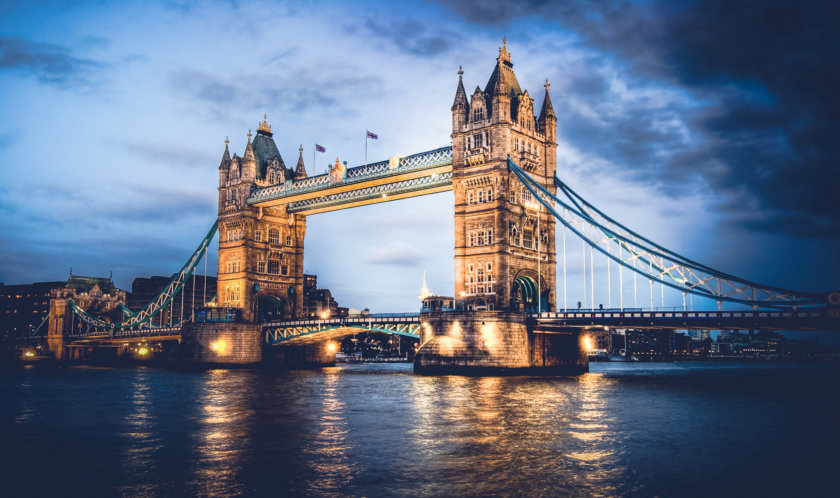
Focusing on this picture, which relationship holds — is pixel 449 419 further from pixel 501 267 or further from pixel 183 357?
pixel 183 357

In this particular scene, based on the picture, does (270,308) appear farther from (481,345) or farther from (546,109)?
(546,109)

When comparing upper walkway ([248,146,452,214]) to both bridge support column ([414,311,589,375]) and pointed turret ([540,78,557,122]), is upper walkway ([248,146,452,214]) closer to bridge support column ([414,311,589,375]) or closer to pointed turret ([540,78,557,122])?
pointed turret ([540,78,557,122])

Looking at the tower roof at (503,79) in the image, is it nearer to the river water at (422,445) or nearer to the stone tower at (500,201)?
the stone tower at (500,201)

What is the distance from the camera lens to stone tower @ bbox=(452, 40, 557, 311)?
211 ft

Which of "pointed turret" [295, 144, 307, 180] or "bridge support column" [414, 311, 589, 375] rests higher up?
"pointed turret" [295, 144, 307, 180]

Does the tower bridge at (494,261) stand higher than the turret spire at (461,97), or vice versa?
the turret spire at (461,97)

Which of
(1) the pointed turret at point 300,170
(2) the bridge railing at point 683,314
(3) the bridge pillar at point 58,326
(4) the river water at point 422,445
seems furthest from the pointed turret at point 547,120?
(3) the bridge pillar at point 58,326

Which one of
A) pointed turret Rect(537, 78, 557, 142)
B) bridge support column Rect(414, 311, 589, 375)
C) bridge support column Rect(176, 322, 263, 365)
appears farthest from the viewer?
bridge support column Rect(176, 322, 263, 365)

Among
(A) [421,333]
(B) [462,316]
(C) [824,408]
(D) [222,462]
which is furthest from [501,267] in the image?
(D) [222,462]

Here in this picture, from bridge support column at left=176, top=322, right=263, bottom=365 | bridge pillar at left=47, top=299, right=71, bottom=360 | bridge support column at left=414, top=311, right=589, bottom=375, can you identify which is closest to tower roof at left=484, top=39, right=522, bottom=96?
bridge support column at left=414, top=311, right=589, bottom=375

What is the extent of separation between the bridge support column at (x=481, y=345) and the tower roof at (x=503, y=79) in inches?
908

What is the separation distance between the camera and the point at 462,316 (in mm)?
61469

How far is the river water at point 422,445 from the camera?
18.4 m

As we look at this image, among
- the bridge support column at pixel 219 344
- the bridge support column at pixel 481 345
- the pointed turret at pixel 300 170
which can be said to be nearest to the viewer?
the bridge support column at pixel 481 345
